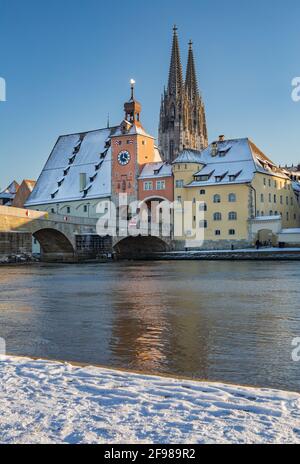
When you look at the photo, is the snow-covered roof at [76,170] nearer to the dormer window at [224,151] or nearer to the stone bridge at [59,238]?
the stone bridge at [59,238]

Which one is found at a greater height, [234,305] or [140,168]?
[140,168]

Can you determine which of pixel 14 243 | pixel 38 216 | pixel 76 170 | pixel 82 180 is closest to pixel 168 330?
pixel 14 243

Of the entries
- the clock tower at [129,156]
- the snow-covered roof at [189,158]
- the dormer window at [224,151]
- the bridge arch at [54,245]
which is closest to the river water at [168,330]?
the bridge arch at [54,245]

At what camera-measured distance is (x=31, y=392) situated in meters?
6.21

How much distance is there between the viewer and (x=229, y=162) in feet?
224

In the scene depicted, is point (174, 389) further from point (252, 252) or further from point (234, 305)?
point (252, 252)

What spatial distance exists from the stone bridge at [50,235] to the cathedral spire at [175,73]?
64.7 m

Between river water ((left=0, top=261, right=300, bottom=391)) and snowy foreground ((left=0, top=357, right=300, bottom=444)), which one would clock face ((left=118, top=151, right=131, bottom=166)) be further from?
snowy foreground ((left=0, top=357, right=300, bottom=444))

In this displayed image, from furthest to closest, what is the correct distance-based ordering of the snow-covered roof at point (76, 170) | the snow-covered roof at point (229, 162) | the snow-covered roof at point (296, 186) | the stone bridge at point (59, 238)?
the snow-covered roof at point (296, 186), the snow-covered roof at point (76, 170), the snow-covered roof at point (229, 162), the stone bridge at point (59, 238)

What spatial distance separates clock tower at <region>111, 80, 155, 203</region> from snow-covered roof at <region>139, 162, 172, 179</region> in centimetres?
84

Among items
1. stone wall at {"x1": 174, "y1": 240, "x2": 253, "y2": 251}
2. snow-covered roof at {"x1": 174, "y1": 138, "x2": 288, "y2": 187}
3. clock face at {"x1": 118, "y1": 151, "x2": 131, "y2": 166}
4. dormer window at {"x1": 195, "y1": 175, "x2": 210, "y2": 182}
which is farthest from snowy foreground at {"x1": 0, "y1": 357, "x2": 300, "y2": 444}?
clock face at {"x1": 118, "y1": 151, "x2": 131, "y2": 166}

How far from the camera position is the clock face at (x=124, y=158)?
7381 cm

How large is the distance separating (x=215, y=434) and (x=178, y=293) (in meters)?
17.2
